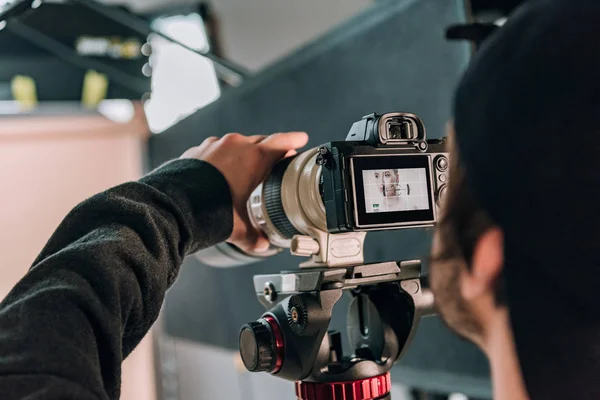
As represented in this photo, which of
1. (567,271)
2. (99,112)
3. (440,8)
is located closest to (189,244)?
(567,271)

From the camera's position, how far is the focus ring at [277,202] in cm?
61

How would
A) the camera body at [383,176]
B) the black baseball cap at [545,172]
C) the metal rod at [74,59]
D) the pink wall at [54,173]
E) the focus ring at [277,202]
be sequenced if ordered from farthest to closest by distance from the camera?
the metal rod at [74,59], the pink wall at [54,173], the focus ring at [277,202], the camera body at [383,176], the black baseball cap at [545,172]

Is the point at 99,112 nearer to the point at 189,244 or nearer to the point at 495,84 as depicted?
the point at 189,244

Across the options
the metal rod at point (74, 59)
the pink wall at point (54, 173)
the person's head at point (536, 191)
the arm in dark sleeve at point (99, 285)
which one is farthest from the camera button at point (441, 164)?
the metal rod at point (74, 59)

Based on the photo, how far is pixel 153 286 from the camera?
1.74 feet

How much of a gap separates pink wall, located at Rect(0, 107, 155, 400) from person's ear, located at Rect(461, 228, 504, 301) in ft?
4.75

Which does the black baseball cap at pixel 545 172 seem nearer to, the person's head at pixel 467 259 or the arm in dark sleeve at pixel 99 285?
the person's head at pixel 467 259

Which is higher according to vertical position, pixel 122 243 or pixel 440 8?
pixel 440 8

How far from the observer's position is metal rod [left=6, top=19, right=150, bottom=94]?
73.4 inches

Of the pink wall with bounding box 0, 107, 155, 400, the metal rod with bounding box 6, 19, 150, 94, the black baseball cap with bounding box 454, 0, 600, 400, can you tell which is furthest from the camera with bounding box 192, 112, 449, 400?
the metal rod with bounding box 6, 19, 150, 94

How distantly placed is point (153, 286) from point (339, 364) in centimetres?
17

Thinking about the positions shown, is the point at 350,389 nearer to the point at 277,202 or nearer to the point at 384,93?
the point at 277,202

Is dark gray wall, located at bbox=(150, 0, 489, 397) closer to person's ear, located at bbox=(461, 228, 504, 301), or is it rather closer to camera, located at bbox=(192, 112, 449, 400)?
camera, located at bbox=(192, 112, 449, 400)

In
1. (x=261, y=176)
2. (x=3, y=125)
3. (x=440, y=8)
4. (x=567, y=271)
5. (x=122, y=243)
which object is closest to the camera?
(x=567, y=271)
